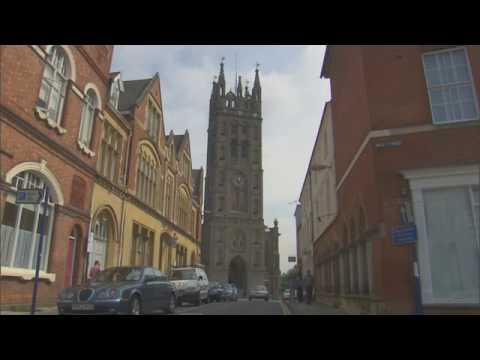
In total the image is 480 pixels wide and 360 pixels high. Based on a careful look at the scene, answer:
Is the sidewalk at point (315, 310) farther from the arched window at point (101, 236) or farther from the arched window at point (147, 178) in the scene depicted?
the arched window at point (147, 178)

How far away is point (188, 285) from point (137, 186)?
7533mm

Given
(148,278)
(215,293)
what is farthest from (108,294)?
(215,293)

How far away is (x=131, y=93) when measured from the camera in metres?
26.7

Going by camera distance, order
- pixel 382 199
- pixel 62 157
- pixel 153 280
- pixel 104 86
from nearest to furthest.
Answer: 1. pixel 382 199
2. pixel 153 280
3. pixel 62 157
4. pixel 104 86

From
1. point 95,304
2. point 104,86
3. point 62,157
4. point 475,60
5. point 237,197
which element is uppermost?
point 237,197

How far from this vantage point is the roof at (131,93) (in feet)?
82.1

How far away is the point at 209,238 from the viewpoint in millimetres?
70250

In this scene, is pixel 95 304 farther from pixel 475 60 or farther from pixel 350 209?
pixel 475 60

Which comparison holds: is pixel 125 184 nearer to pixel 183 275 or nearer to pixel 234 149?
pixel 183 275

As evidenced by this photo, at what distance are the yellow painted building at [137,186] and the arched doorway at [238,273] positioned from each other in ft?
110

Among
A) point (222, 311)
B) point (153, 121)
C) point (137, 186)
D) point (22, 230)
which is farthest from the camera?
point (153, 121)

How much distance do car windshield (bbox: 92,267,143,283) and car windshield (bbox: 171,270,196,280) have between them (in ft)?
32.7

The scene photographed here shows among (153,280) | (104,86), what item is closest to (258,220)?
(104,86)

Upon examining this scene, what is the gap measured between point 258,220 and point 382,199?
200ft
